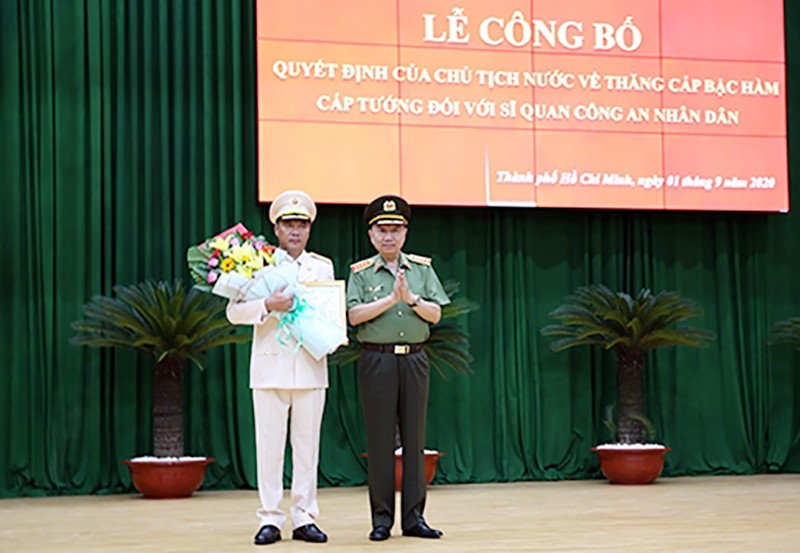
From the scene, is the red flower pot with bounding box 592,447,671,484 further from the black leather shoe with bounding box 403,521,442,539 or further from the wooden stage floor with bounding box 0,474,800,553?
the black leather shoe with bounding box 403,521,442,539

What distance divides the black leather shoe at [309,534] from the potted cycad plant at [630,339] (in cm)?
335

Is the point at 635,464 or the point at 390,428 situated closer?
the point at 390,428

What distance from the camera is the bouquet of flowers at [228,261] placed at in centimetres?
470

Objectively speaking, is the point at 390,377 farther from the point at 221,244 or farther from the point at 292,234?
the point at 221,244

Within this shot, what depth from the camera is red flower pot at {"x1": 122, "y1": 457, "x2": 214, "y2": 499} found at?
7066 millimetres

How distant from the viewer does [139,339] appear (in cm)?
710

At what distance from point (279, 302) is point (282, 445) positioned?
23.4 inches

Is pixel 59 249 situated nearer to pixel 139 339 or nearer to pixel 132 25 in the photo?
pixel 139 339

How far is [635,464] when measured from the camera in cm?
770

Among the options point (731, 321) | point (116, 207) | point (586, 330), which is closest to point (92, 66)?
point (116, 207)

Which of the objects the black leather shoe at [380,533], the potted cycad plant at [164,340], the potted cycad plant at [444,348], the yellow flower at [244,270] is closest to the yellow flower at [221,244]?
the yellow flower at [244,270]

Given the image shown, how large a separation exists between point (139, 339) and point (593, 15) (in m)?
3.78

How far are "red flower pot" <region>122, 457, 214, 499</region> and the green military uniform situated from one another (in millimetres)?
2540

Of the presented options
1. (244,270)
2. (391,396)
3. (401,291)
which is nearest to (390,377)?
(391,396)
